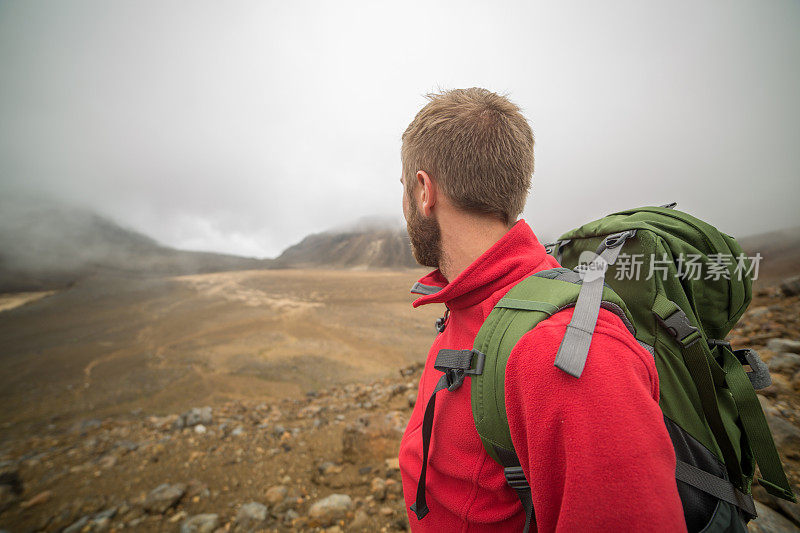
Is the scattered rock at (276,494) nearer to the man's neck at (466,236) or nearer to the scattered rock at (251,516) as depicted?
the scattered rock at (251,516)

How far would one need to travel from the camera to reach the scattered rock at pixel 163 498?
→ 10.0 feet

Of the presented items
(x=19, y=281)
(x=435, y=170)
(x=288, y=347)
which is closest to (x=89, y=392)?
(x=288, y=347)

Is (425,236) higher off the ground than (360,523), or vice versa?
(425,236)

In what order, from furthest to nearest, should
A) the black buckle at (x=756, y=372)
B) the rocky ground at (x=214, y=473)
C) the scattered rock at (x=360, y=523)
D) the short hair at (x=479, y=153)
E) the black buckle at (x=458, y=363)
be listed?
the rocky ground at (x=214, y=473), the scattered rock at (x=360, y=523), the black buckle at (x=756, y=372), the short hair at (x=479, y=153), the black buckle at (x=458, y=363)

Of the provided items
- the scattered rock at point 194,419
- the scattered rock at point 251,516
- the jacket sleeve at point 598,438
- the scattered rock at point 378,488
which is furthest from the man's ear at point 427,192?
the scattered rock at point 194,419

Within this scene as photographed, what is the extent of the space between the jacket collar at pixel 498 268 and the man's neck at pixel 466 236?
0.10 m

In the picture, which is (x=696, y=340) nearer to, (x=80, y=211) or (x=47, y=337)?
(x=47, y=337)

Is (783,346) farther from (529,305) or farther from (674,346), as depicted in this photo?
(529,305)

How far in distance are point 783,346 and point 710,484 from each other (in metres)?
5.27

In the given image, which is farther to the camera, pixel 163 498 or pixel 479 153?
pixel 163 498

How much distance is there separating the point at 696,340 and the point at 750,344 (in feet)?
17.5

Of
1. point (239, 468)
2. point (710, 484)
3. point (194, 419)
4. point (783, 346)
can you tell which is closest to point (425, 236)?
point (710, 484)

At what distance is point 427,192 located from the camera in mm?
1372

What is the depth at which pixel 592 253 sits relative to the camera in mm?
1593
